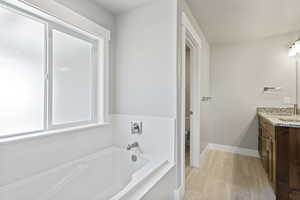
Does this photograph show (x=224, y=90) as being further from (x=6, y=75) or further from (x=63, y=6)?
(x=6, y=75)

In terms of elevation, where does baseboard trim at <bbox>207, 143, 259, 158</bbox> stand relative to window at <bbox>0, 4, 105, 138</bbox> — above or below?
below

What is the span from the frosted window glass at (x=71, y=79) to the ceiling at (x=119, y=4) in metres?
0.51

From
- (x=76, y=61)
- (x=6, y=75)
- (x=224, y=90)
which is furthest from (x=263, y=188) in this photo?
(x=6, y=75)

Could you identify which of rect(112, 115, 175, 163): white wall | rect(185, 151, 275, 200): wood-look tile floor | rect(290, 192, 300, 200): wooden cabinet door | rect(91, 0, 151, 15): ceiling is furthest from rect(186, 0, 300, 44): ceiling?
rect(185, 151, 275, 200): wood-look tile floor

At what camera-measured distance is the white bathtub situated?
4.34ft

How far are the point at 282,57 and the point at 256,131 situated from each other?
4.77ft

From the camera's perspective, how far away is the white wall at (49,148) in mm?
1340

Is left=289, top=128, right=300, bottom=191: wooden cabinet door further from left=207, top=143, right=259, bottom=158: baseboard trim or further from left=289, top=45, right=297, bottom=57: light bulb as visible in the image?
left=289, top=45, right=297, bottom=57: light bulb

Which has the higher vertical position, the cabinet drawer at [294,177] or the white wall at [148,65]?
the white wall at [148,65]

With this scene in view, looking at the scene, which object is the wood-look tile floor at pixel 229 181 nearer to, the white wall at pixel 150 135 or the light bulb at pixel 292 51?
the white wall at pixel 150 135

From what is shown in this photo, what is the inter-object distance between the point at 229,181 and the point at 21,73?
108 inches

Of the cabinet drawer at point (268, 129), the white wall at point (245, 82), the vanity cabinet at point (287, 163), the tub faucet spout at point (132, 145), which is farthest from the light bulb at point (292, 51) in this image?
the tub faucet spout at point (132, 145)

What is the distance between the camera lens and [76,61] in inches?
80.5

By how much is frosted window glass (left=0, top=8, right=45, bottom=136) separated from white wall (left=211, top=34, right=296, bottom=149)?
3256mm
